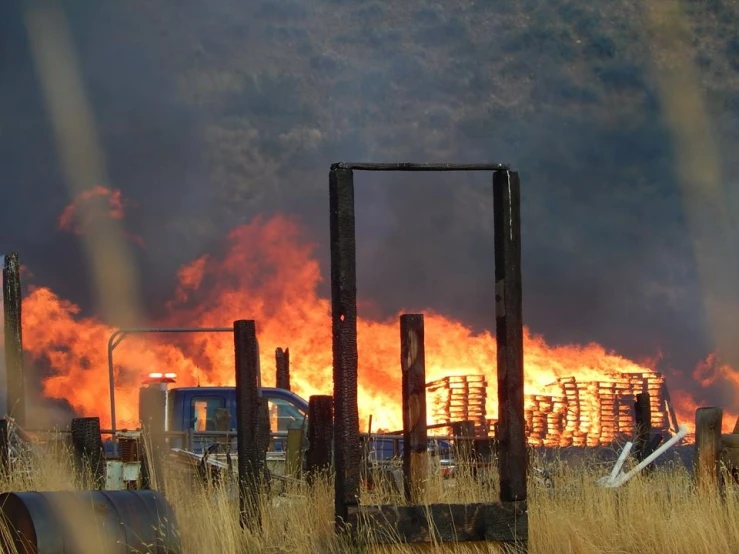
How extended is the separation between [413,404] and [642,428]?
22.9 ft

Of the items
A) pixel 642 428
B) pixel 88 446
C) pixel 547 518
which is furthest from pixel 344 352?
pixel 642 428

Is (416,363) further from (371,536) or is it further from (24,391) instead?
(24,391)

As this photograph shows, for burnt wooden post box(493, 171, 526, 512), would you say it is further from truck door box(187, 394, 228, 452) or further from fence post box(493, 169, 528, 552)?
truck door box(187, 394, 228, 452)

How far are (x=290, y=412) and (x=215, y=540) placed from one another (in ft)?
28.3

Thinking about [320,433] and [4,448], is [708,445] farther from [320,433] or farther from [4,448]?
[4,448]

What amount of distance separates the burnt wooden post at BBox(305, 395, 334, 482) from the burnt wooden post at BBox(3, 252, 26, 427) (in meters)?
6.88

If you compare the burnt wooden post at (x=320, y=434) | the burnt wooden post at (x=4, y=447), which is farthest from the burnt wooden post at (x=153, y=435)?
the burnt wooden post at (x=4, y=447)

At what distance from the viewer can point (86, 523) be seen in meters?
8.95

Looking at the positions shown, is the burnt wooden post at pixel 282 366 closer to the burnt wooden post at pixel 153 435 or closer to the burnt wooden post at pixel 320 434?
the burnt wooden post at pixel 320 434

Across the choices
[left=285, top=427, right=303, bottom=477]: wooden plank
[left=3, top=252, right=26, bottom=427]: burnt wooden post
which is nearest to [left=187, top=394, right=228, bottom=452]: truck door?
[left=3, top=252, right=26, bottom=427]: burnt wooden post

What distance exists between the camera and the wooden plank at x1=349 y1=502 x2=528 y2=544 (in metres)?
8.95

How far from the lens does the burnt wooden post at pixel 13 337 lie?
61.2 feet

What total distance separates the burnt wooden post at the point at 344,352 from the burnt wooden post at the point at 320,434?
4164 mm

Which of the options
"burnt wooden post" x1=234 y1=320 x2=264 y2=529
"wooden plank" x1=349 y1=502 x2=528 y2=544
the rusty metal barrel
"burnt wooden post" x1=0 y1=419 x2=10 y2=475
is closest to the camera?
the rusty metal barrel
